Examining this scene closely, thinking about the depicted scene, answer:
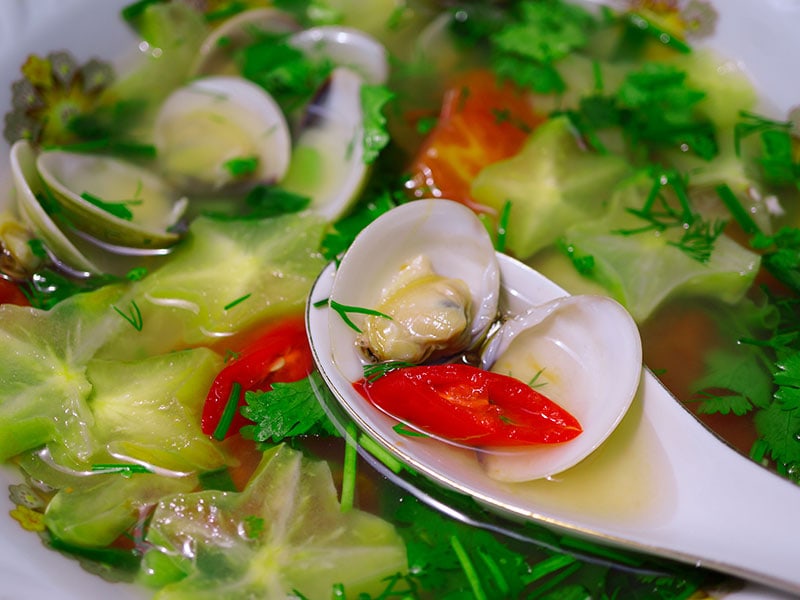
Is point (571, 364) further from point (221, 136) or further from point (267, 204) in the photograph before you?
point (221, 136)

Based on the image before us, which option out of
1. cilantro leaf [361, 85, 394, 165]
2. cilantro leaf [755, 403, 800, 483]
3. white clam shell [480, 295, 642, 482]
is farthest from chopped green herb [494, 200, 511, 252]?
cilantro leaf [755, 403, 800, 483]

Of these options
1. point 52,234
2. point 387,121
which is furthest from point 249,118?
point 52,234

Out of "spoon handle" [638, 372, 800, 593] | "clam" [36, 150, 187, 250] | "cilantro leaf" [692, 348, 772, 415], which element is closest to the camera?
"spoon handle" [638, 372, 800, 593]

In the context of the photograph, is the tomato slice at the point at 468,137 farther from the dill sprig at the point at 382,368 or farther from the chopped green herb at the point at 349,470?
the chopped green herb at the point at 349,470

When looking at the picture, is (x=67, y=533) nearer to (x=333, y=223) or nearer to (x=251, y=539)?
(x=251, y=539)

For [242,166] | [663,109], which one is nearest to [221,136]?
[242,166]

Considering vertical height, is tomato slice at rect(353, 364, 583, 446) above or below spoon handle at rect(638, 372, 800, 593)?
above

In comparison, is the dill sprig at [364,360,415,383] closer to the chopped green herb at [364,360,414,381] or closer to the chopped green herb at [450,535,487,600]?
the chopped green herb at [364,360,414,381]
